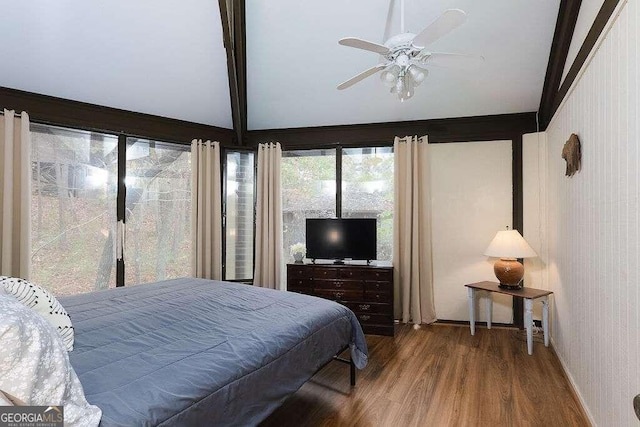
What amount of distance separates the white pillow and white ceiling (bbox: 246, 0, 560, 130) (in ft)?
11.1

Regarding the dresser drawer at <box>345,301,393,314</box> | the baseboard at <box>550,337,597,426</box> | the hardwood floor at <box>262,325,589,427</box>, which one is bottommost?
the hardwood floor at <box>262,325,589,427</box>

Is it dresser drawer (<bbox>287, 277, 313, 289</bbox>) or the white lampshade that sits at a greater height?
the white lampshade

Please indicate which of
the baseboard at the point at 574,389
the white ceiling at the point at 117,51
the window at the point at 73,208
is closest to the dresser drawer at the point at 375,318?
the baseboard at the point at 574,389

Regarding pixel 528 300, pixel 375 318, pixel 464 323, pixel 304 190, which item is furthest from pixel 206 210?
pixel 528 300

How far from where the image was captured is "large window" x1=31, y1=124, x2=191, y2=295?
3.67 metres

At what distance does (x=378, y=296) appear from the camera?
4.05m

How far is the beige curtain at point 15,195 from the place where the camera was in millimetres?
3244

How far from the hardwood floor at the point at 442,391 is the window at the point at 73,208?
9.43 feet

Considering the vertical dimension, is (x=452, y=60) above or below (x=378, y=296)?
above

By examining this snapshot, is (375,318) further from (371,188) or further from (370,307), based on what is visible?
(371,188)

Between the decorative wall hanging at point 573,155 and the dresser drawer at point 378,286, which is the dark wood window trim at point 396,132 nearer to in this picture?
the decorative wall hanging at point 573,155

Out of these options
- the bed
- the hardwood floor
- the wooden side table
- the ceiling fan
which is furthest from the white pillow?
the wooden side table

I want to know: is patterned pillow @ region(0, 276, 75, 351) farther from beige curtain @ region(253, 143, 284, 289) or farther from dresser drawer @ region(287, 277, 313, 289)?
beige curtain @ region(253, 143, 284, 289)

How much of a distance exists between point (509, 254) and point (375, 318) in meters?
1.59
